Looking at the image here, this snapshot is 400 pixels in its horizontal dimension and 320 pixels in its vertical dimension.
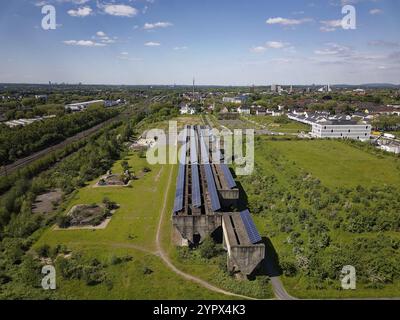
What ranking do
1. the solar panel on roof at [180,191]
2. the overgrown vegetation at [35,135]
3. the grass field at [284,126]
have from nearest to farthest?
the solar panel on roof at [180,191], the overgrown vegetation at [35,135], the grass field at [284,126]

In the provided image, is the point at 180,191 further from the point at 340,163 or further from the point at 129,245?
the point at 340,163

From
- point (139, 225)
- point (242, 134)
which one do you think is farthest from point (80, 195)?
point (242, 134)

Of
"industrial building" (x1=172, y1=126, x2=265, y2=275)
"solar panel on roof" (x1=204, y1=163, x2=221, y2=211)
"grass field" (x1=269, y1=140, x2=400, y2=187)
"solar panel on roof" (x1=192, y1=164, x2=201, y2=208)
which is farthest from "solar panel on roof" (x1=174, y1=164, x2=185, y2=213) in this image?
"grass field" (x1=269, y1=140, x2=400, y2=187)

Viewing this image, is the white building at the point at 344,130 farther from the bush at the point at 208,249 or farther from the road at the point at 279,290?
the road at the point at 279,290

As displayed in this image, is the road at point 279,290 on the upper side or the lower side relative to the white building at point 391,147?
lower

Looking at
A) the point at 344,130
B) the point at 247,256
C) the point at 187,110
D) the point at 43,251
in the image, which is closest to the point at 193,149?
the point at 43,251

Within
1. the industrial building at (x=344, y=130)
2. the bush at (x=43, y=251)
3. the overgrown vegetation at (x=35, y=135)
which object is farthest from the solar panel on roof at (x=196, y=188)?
the industrial building at (x=344, y=130)
